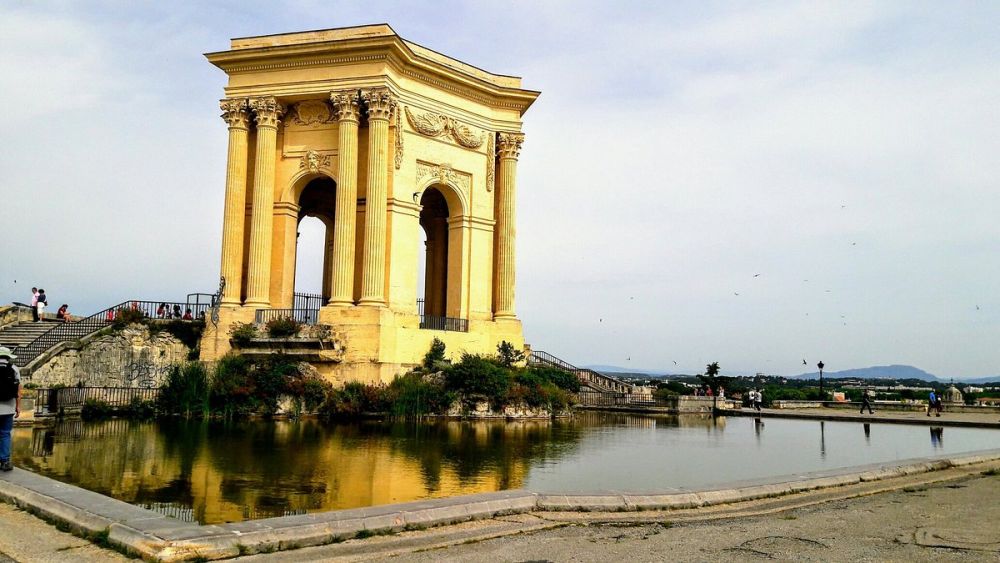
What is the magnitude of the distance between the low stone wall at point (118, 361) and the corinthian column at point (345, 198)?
19.4ft

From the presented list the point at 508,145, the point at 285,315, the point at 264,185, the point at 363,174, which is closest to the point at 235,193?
the point at 264,185

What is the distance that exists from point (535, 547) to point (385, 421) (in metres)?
18.8

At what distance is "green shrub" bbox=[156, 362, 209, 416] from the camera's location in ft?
83.8

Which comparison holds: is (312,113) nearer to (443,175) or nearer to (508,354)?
(443,175)

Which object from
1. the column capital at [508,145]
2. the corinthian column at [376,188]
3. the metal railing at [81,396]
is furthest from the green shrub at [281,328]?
the column capital at [508,145]

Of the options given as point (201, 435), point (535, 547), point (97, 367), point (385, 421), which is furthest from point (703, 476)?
point (97, 367)

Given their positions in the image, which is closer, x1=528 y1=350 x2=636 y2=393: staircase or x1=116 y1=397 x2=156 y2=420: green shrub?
x1=116 y1=397 x2=156 y2=420: green shrub

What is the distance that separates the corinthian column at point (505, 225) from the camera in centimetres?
3441

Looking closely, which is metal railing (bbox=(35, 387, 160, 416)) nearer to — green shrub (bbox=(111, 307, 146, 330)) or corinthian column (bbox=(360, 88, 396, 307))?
green shrub (bbox=(111, 307, 146, 330))

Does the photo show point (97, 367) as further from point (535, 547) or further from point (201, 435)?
point (535, 547)

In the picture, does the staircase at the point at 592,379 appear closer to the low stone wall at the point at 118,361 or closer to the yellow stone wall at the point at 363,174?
the yellow stone wall at the point at 363,174

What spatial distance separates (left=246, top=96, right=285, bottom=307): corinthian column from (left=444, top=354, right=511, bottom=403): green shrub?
7.86 m

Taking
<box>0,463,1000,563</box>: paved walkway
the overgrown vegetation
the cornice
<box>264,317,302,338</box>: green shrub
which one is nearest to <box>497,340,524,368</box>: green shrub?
the overgrown vegetation

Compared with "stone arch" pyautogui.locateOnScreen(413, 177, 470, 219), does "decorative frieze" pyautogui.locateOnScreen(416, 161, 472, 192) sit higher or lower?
higher
